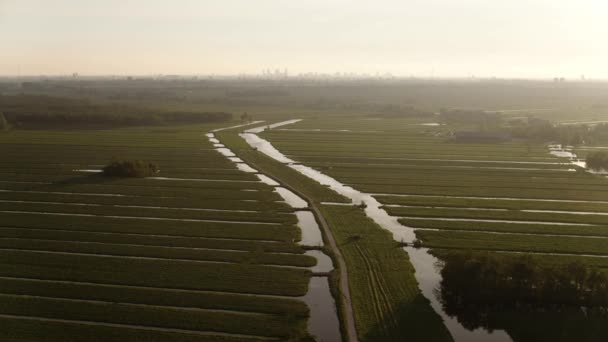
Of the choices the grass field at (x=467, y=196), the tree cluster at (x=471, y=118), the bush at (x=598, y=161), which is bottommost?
the grass field at (x=467, y=196)

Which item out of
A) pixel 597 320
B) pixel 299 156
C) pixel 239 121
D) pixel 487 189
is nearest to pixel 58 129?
pixel 239 121

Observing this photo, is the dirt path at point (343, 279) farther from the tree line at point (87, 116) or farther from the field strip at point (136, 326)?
the tree line at point (87, 116)

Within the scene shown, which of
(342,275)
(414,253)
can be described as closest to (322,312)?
(342,275)

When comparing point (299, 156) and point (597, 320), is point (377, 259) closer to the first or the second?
point (597, 320)

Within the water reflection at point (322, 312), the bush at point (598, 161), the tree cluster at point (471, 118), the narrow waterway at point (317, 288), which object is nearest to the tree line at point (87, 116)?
the tree cluster at point (471, 118)

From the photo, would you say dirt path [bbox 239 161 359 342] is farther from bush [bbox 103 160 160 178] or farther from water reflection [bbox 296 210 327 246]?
bush [bbox 103 160 160 178]

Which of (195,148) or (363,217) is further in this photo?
(195,148)

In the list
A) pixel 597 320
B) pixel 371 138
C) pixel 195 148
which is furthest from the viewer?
pixel 371 138
